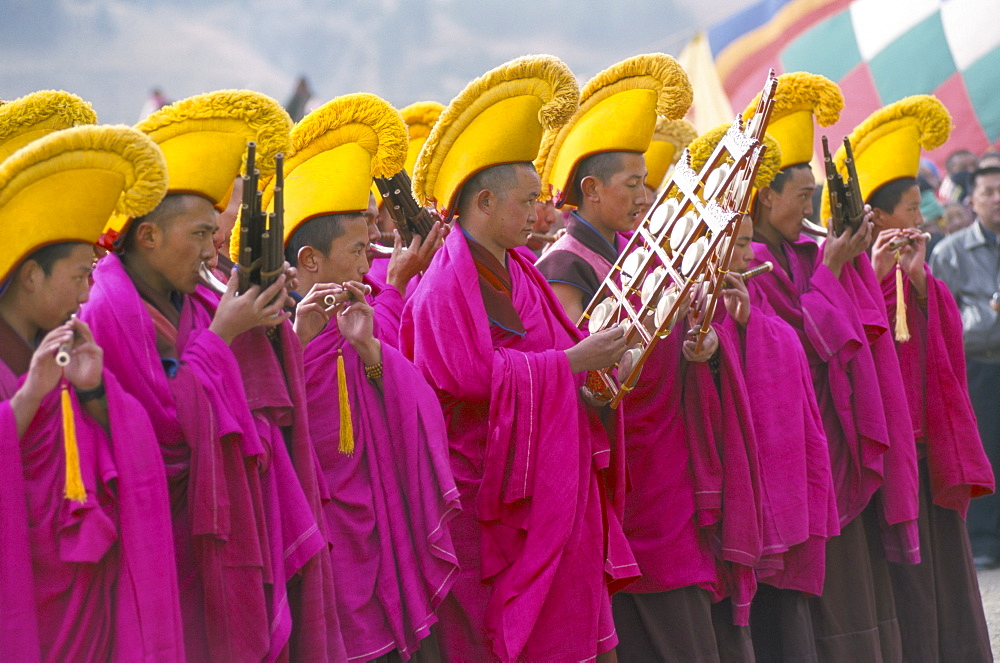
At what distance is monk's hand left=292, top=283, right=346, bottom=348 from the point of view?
11.6 ft

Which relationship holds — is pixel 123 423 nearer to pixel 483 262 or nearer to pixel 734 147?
pixel 483 262

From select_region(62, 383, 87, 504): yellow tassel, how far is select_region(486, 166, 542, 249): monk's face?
5.53 ft

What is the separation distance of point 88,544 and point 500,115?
6.39 feet

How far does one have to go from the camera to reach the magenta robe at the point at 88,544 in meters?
2.72

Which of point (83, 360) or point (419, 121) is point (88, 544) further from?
point (419, 121)

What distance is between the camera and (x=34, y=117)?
130 inches

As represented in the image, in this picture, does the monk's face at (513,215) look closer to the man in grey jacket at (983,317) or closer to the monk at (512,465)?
the monk at (512,465)

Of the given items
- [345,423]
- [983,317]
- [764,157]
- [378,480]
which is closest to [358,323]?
[345,423]

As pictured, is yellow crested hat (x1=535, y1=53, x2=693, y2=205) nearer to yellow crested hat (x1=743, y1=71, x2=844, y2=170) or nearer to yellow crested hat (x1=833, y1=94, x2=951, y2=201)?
yellow crested hat (x1=743, y1=71, x2=844, y2=170)

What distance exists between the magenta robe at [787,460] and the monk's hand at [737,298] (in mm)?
68

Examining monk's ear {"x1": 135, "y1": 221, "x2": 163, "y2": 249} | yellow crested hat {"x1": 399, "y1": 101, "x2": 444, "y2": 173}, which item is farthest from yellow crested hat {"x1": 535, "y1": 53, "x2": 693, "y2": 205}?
monk's ear {"x1": 135, "y1": 221, "x2": 163, "y2": 249}

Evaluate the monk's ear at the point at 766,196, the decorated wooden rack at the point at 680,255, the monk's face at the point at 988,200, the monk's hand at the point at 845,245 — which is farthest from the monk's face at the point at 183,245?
the monk's face at the point at 988,200

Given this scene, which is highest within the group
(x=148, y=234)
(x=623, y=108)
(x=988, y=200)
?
(x=988, y=200)

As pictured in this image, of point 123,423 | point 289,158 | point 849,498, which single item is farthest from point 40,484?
point 849,498
